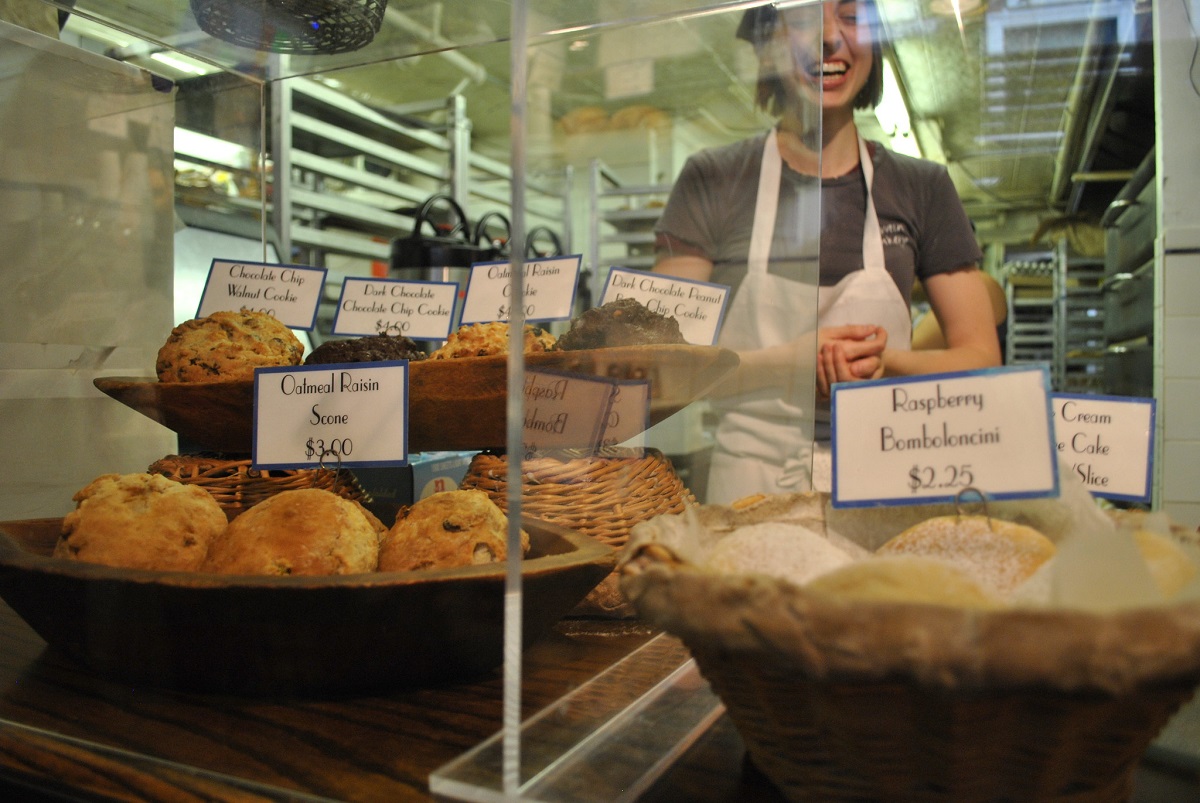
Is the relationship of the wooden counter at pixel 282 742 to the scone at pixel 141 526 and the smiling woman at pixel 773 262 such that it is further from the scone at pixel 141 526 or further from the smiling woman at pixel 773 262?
the smiling woman at pixel 773 262

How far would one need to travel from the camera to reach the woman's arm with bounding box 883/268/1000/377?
160 cm

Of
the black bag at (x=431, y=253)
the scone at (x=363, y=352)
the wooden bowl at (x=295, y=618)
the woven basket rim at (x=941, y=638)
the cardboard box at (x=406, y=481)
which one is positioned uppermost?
the black bag at (x=431, y=253)

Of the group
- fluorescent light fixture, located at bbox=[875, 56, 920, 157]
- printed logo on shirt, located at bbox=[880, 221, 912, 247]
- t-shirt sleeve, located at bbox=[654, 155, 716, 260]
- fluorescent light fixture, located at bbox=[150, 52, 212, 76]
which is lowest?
t-shirt sleeve, located at bbox=[654, 155, 716, 260]

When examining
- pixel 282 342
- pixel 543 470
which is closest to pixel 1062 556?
pixel 543 470

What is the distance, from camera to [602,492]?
34.2 inches

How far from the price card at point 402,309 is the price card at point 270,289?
0.06 meters

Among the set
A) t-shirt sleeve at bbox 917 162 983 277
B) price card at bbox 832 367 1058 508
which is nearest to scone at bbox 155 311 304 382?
price card at bbox 832 367 1058 508

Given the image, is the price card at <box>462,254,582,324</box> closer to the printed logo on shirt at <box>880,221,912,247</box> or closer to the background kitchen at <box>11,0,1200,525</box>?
the background kitchen at <box>11,0,1200,525</box>

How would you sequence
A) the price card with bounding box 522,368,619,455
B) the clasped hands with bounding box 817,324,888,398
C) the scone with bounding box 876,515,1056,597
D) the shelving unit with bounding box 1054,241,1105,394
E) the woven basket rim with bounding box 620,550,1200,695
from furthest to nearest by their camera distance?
the shelving unit with bounding box 1054,241,1105,394
the clasped hands with bounding box 817,324,888,398
the price card with bounding box 522,368,619,455
the scone with bounding box 876,515,1056,597
the woven basket rim with bounding box 620,550,1200,695

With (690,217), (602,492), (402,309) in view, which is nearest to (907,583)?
(602,492)

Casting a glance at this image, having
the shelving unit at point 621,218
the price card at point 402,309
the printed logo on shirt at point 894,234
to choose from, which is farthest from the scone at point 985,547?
the printed logo on shirt at point 894,234

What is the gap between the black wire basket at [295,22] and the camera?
1132 mm

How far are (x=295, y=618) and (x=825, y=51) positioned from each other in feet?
4.49

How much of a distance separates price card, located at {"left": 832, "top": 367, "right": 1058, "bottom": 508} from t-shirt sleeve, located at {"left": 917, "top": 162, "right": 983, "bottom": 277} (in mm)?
1187
